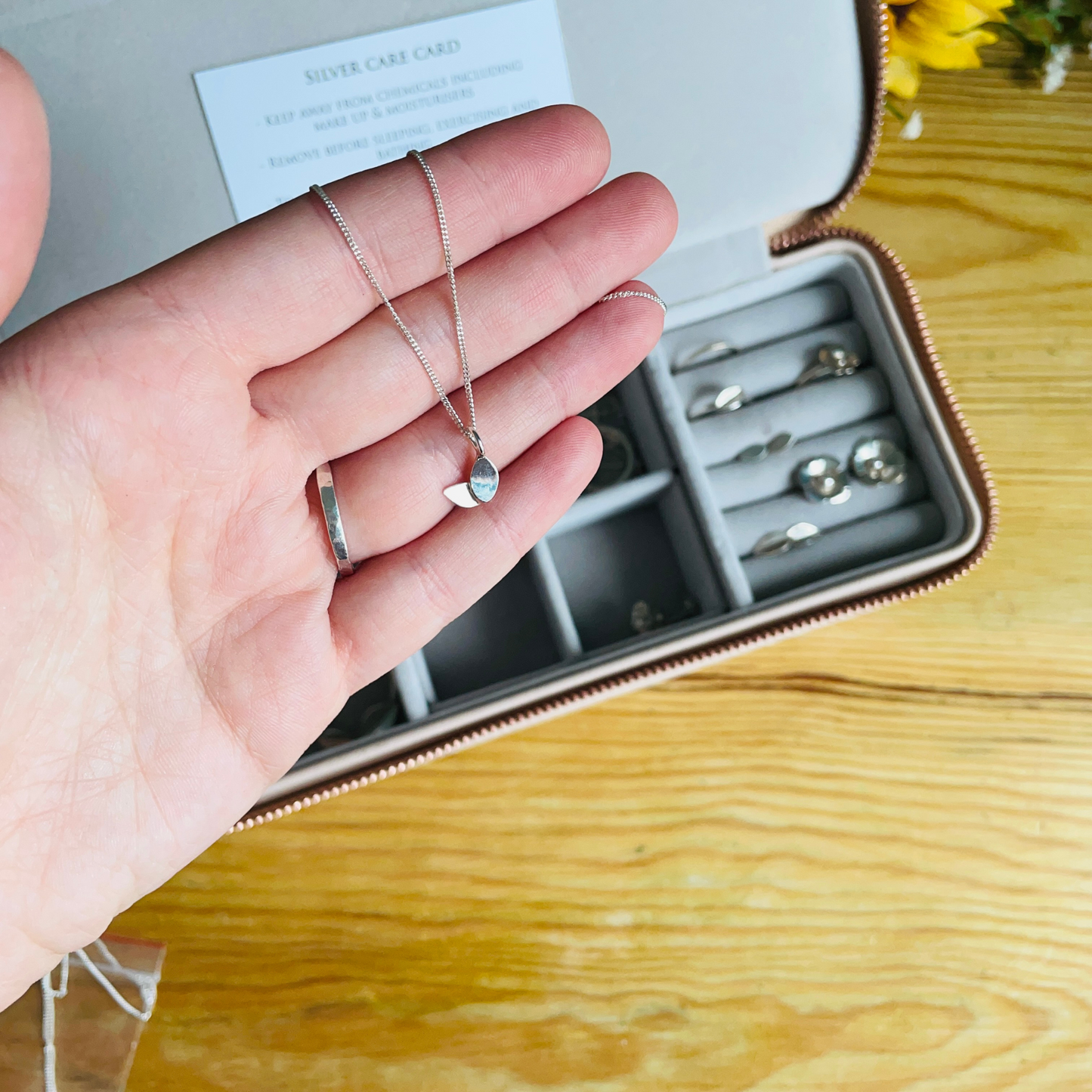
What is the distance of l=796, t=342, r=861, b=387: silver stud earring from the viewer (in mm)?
1198

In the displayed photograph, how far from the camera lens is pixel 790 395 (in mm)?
1213

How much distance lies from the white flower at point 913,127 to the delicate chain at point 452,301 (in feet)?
2.44

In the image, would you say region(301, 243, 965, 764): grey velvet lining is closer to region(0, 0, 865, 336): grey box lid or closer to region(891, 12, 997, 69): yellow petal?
region(0, 0, 865, 336): grey box lid

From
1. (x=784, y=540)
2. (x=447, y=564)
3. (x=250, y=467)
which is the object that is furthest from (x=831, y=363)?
(x=250, y=467)

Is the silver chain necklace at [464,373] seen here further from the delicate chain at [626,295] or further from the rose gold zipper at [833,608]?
the rose gold zipper at [833,608]

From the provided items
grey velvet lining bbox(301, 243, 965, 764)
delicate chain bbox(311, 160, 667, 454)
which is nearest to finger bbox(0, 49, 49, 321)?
delicate chain bbox(311, 160, 667, 454)

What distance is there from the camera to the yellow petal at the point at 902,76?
3.78ft

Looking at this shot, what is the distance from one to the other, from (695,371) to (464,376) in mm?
435

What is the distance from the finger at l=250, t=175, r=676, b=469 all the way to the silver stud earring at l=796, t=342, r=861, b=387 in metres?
0.39

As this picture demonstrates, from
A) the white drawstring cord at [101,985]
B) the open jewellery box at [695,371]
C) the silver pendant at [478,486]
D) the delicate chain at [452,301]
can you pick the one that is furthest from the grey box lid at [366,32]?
the white drawstring cord at [101,985]

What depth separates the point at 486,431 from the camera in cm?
92

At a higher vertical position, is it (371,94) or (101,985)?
(371,94)

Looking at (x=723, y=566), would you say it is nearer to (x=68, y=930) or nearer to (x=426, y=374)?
(x=426, y=374)

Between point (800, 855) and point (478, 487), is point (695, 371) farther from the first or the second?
point (800, 855)
